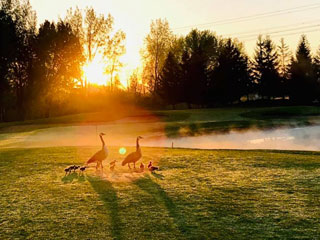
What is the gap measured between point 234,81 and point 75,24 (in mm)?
29500

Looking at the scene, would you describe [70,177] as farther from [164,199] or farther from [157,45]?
[157,45]

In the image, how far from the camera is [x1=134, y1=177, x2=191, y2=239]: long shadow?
257 inches

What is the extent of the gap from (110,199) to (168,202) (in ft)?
4.54

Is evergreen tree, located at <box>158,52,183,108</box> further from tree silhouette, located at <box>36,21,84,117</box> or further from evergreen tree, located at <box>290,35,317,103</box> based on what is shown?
evergreen tree, located at <box>290,35,317,103</box>

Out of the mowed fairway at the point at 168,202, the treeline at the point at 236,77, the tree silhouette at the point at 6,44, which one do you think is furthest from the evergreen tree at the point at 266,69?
the mowed fairway at the point at 168,202

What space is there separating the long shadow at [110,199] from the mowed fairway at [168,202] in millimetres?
19

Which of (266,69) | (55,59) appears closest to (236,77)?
(266,69)

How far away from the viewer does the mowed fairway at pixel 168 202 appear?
6.41m

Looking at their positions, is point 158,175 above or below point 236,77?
below

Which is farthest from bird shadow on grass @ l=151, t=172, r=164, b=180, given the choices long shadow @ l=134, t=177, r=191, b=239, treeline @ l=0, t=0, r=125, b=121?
treeline @ l=0, t=0, r=125, b=121

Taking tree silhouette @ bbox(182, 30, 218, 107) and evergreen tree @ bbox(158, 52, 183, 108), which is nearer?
tree silhouette @ bbox(182, 30, 218, 107)

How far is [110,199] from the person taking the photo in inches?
328

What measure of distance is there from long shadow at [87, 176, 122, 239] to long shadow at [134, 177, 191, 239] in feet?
2.74

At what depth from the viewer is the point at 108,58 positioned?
6644cm
